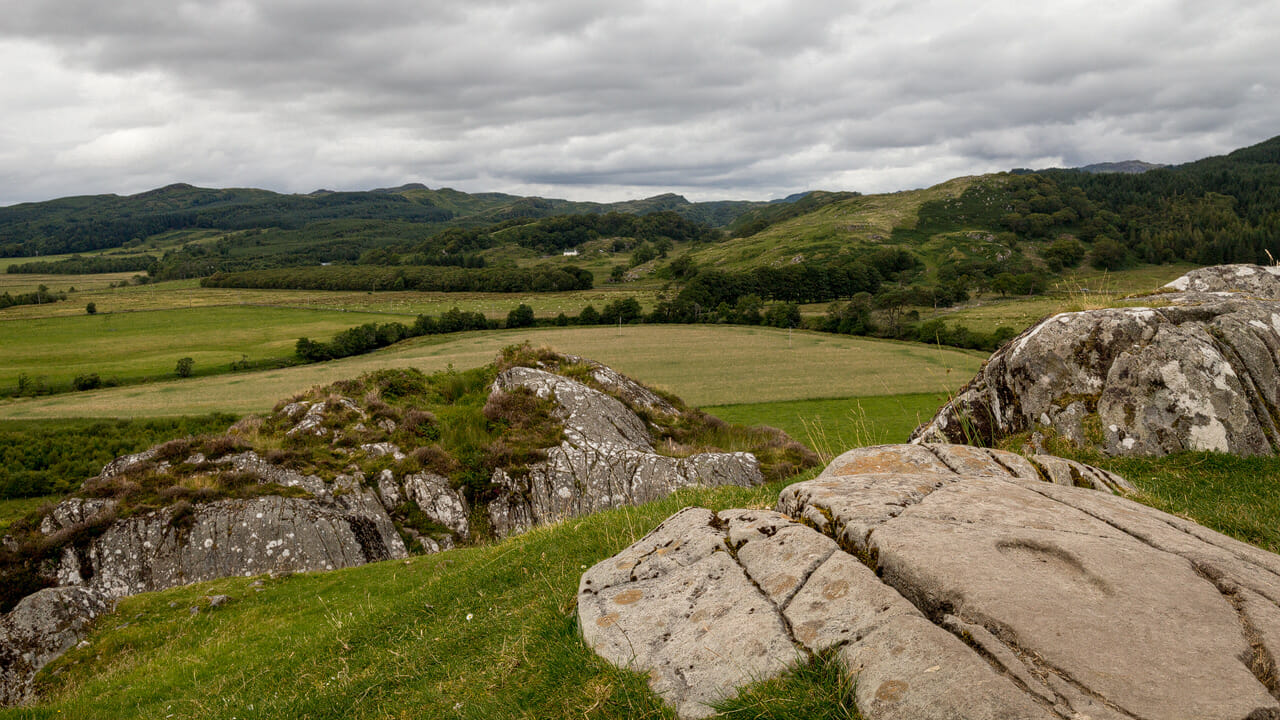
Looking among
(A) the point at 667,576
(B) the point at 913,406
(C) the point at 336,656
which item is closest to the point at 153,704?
(C) the point at 336,656

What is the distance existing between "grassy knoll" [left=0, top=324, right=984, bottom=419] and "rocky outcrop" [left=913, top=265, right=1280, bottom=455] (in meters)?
51.3

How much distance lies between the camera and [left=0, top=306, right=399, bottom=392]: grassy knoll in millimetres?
104812

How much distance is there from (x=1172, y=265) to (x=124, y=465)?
261 meters

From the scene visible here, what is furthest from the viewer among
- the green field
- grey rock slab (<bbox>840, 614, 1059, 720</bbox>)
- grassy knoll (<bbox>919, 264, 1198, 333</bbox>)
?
the green field

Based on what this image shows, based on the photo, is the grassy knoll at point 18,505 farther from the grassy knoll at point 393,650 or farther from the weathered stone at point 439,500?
the grassy knoll at point 393,650

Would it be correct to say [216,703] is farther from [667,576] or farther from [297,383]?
[297,383]

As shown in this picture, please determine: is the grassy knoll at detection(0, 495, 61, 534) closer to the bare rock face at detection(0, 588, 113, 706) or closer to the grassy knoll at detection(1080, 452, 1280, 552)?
the bare rock face at detection(0, 588, 113, 706)

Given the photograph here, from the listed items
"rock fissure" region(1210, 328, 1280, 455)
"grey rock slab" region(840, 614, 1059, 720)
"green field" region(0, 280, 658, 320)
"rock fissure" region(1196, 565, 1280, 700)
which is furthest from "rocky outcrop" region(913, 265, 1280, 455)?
"green field" region(0, 280, 658, 320)

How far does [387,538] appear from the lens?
23938 millimetres

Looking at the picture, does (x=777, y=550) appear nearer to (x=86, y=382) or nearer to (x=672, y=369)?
(x=672, y=369)

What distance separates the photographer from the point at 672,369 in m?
89.6

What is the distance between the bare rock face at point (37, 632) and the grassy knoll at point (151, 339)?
332ft

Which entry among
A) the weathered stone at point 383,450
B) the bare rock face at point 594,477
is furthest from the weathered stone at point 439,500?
the weathered stone at point 383,450

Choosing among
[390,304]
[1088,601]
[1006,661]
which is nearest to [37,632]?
[1006,661]
